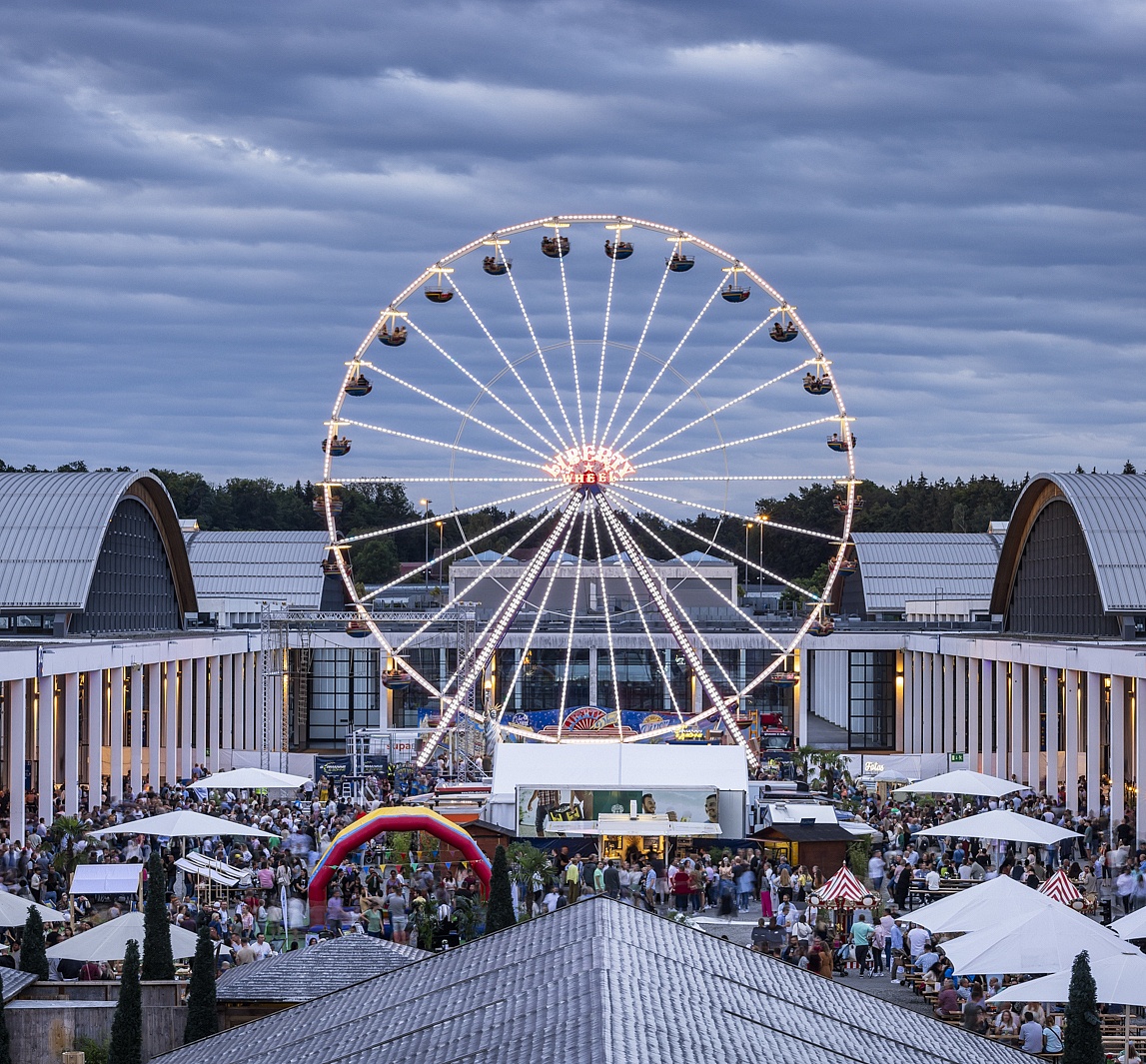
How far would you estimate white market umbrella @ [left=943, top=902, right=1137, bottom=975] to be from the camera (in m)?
22.1

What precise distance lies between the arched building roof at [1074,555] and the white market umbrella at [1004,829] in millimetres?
24489

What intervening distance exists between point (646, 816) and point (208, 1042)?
83.1 ft

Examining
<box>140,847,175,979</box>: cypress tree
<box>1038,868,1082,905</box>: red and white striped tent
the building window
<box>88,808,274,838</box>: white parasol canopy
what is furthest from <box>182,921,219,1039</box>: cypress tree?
the building window

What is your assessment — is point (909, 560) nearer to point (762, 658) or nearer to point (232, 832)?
point (762, 658)

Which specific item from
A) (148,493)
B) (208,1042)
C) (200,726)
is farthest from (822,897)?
(148,493)

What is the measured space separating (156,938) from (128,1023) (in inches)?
162

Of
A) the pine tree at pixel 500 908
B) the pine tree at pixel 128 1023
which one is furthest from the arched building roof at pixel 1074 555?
the pine tree at pixel 128 1023

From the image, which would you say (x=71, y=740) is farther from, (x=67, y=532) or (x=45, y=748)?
(x=67, y=532)

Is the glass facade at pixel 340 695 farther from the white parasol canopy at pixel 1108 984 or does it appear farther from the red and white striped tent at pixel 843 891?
the white parasol canopy at pixel 1108 984

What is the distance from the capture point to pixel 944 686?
224 feet

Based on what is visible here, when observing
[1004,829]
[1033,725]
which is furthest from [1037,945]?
[1033,725]

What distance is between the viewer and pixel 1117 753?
4447cm

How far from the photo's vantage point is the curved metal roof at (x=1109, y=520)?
57.9 meters

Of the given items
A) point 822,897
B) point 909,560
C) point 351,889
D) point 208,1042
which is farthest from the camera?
point 909,560
